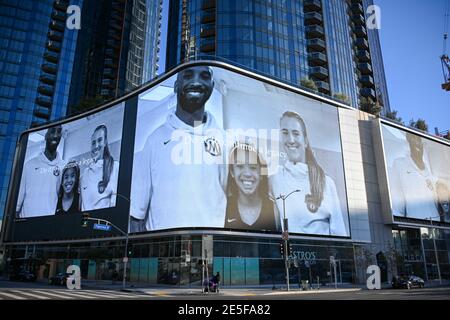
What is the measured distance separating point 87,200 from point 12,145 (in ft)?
185

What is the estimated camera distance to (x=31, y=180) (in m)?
69.1

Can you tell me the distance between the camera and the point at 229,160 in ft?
151

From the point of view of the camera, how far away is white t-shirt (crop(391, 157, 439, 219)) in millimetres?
61438

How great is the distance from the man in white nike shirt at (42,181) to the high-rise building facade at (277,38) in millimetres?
31865

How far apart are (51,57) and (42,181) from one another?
60.8 meters

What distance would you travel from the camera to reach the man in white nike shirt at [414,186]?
202ft

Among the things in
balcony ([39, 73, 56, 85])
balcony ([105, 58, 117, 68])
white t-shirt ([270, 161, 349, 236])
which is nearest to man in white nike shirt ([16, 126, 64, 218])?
white t-shirt ([270, 161, 349, 236])

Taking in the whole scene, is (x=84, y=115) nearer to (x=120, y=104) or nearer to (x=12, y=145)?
→ (x=120, y=104)

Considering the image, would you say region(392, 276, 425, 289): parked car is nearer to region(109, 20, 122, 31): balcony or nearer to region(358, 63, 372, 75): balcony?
region(358, 63, 372, 75): balcony

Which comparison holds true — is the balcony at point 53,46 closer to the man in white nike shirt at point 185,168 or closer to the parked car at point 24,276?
the parked car at point 24,276

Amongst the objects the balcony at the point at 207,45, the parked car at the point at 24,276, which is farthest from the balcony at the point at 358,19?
the parked car at the point at 24,276

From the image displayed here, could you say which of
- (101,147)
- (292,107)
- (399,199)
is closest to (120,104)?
(101,147)

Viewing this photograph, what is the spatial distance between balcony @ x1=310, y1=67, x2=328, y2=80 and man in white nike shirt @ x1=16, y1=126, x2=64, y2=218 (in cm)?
5263
